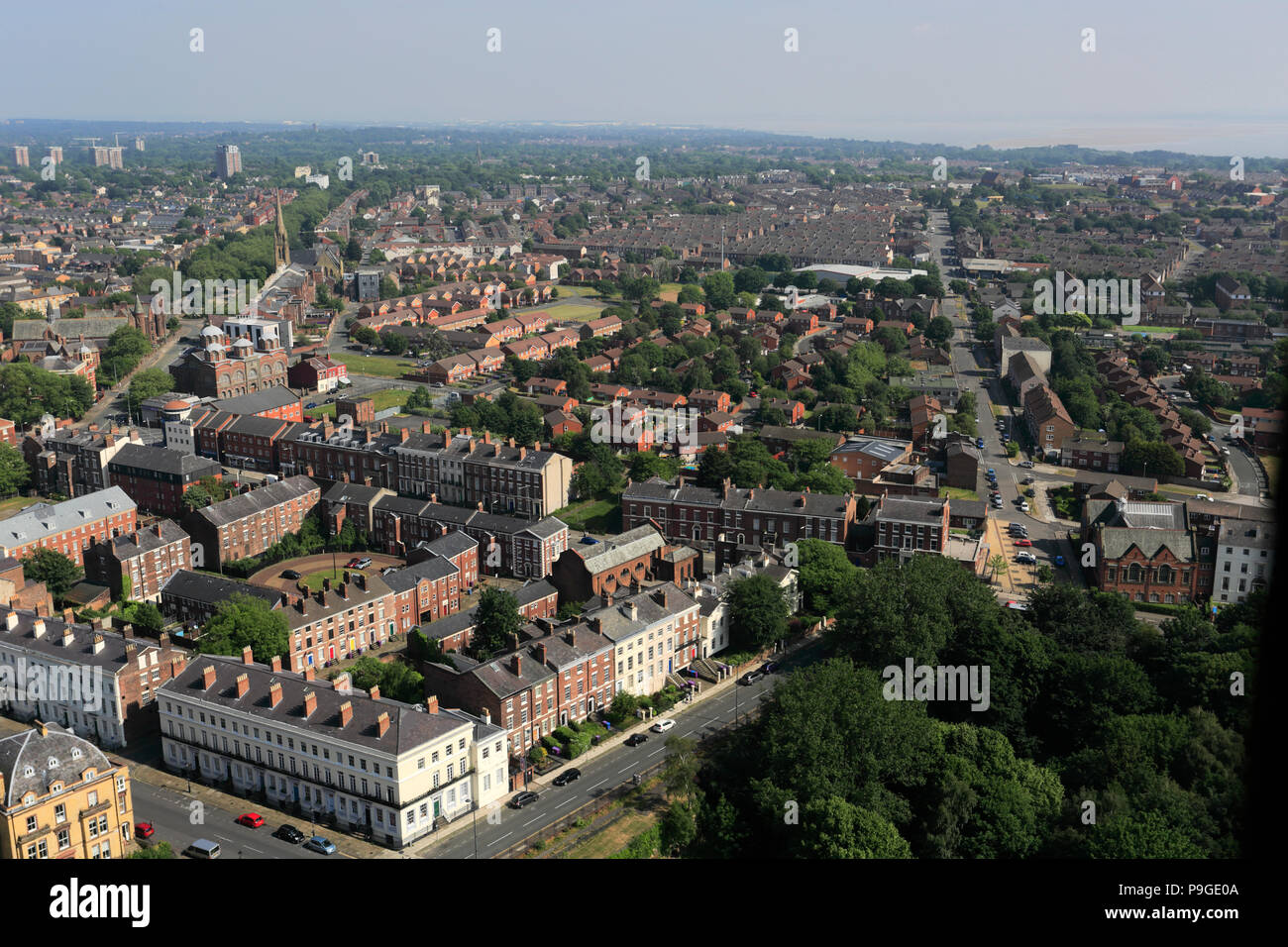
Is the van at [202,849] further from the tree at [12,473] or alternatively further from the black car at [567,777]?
the tree at [12,473]

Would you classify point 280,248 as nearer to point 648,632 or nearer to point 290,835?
point 648,632

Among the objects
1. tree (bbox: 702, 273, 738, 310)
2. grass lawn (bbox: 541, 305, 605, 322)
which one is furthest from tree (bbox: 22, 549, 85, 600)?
tree (bbox: 702, 273, 738, 310)

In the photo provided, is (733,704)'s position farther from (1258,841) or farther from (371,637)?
(1258,841)

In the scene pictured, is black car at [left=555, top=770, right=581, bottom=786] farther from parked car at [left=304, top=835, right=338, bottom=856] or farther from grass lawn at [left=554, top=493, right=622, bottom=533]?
grass lawn at [left=554, top=493, right=622, bottom=533]

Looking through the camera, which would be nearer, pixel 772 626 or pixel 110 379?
pixel 772 626
